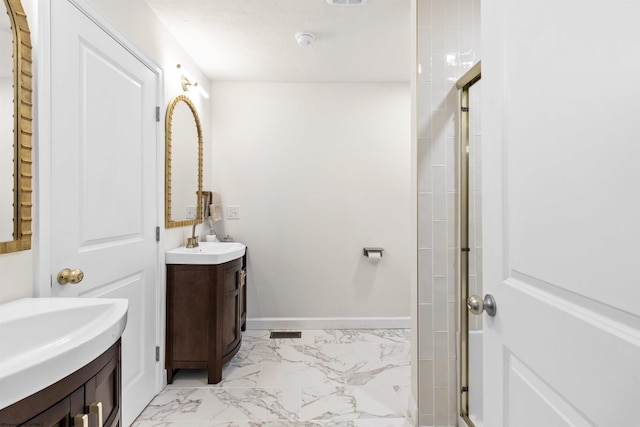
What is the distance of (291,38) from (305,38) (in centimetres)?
12

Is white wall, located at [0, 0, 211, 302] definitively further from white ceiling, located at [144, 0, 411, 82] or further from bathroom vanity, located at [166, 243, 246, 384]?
bathroom vanity, located at [166, 243, 246, 384]

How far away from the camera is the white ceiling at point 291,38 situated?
202 cm

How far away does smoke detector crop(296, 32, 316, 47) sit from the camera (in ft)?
7.50

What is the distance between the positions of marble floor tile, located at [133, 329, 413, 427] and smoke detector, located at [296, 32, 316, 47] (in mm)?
2418

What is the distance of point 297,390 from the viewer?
6.94 ft

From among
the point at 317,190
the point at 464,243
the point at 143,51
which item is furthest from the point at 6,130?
the point at 317,190

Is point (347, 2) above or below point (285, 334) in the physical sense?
above

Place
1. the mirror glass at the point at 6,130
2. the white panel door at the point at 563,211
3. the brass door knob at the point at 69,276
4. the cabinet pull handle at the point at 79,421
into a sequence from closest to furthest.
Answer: the white panel door at the point at 563,211 → the cabinet pull handle at the point at 79,421 → the mirror glass at the point at 6,130 → the brass door knob at the point at 69,276

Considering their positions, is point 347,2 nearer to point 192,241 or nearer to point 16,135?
point 16,135

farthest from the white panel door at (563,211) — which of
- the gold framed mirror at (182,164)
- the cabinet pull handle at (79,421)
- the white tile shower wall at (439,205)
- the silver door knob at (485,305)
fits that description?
the gold framed mirror at (182,164)

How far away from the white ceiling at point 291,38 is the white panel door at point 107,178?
550 mm

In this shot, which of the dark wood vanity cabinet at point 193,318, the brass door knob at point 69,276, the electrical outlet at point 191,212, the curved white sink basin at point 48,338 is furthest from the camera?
the electrical outlet at point 191,212

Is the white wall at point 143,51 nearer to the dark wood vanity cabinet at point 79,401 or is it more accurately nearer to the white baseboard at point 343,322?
the dark wood vanity cabinet at point 79,401

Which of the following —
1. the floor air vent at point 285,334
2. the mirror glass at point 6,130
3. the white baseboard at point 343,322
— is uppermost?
the mirror glass at point 6,130
